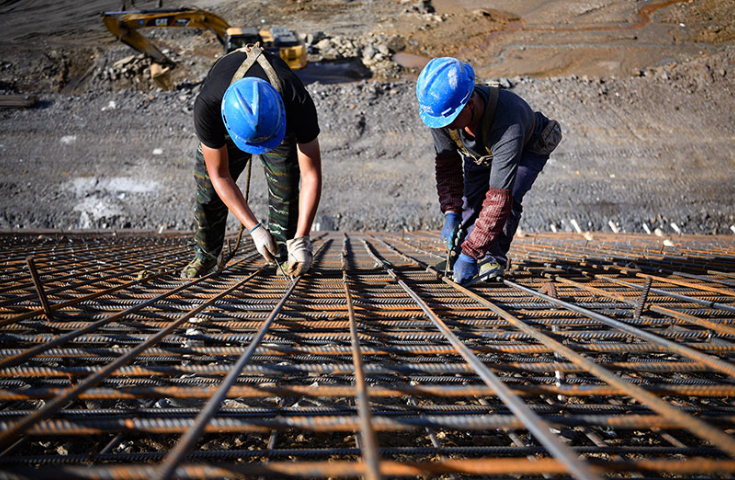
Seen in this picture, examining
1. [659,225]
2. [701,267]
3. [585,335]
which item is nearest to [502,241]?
[585,335]

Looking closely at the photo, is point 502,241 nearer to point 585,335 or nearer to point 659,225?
point 585,335

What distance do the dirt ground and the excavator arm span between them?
125 cm

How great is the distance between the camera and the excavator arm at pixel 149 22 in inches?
355

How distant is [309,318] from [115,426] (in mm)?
871

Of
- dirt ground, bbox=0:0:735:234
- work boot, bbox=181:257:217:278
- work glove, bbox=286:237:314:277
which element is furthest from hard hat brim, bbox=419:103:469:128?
dirt ground, bbox=0:0:735:234

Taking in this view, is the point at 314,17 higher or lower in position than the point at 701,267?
higher

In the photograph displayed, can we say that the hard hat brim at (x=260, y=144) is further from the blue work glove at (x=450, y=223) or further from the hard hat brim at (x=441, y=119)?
the blue work glove at (x=450, y=223)

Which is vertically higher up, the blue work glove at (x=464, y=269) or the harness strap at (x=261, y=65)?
the harness strap at (x=261, y=65)

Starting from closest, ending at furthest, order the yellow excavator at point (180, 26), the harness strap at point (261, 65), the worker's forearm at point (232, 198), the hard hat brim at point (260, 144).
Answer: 1. the hard hat brim at point (260, 144)
2. the harness strap at point (261, 65)
3. the worker's forearm at point (232, 198)
4. the yellow excavator at point (180, 26)

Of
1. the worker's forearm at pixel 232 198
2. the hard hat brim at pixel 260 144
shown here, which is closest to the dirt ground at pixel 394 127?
the worker's forearm at pixel 232 198

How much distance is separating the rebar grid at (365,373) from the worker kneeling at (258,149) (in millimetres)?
267

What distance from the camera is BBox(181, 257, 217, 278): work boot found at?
8.64 ft

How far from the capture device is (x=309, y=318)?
172 centimetres

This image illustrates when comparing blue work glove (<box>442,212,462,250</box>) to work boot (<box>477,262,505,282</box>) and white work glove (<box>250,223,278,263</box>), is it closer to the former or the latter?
work boot (<box>477,262,505,282</box>)
